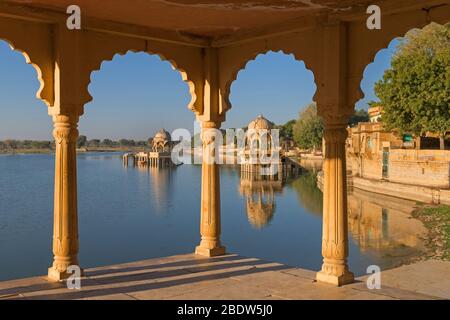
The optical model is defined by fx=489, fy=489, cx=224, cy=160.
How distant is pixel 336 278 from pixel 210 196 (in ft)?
7.76

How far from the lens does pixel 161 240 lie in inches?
821

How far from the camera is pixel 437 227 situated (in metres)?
19.7

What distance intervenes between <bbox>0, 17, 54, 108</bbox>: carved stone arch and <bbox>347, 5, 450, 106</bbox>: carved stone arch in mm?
3397

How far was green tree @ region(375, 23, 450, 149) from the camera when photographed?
25.2 metres

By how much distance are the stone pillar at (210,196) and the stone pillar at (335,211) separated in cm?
192

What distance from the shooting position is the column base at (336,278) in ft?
17.7

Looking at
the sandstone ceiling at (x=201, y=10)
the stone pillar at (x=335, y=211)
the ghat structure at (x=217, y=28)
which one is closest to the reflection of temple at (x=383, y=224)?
the stone pillar at (x=335, y=211)

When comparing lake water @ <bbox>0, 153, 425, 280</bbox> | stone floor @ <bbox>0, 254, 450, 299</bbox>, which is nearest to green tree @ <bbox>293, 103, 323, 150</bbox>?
lake water @ <bbox>0, 153, 425, 280</bbox>

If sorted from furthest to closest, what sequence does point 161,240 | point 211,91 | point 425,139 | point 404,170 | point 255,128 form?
point 255,128 → point 425,139 → point 404,170 → point 161,240 → point 211,91

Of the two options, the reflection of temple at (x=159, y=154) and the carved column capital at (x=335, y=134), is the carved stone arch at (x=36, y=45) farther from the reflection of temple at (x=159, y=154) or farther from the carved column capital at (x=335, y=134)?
the reflection of temple at (x=159, y=154)

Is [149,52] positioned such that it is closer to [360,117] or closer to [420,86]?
[420,86]
